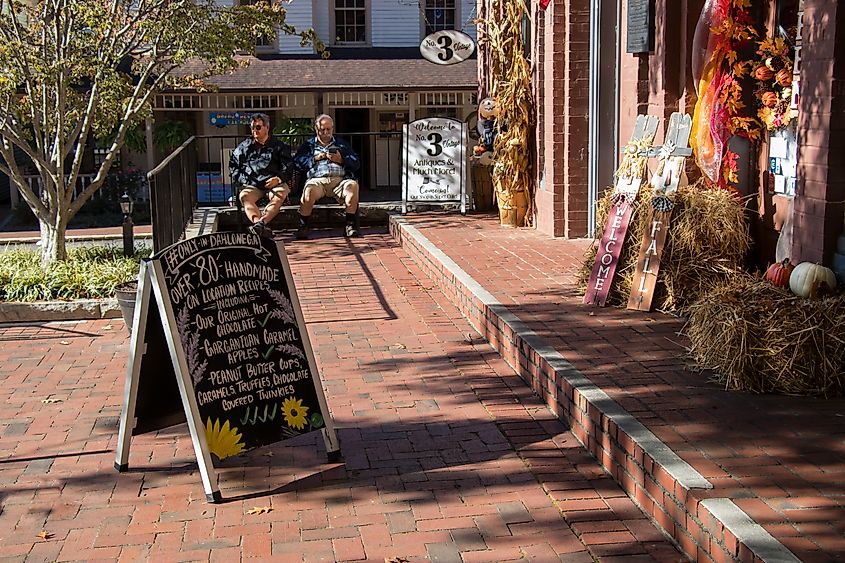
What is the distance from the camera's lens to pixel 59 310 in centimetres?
929

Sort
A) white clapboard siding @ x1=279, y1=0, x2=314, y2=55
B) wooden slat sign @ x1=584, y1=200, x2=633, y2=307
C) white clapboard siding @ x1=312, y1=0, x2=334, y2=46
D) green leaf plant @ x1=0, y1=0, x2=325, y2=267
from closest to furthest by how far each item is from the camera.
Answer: wooden slat sign @ x1=584, y1=200, x2=633, y2=307
green leaf plant @ x1=0, y1=0, x2=325, y2=267
white clapboard siding @ x1=279, y1=0, x2=314, y2=55
white clapboard siding @ x1=312, y1=0, x2=334, y2=46

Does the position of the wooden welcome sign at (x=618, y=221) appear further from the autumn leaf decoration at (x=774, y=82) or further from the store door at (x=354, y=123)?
the store door at (x=354, y=123)

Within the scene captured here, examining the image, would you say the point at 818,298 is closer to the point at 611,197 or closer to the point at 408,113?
the point at 611,197

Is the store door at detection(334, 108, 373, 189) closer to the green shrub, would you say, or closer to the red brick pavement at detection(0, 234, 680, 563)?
the green shrub

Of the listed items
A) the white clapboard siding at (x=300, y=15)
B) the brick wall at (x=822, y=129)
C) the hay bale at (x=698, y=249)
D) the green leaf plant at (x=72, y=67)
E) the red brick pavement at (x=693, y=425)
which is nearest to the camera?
the red brick pavement at (x=693, y=425)

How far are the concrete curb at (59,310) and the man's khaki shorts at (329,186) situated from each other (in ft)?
15.0

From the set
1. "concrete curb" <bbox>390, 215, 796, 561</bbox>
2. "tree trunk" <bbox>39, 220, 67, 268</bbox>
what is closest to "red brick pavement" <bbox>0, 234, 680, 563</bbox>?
"concrete curb" <bbox>390, 215, 796, 561</bbox>

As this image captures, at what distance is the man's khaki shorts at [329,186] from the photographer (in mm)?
13477

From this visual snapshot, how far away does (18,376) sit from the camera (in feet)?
24.4

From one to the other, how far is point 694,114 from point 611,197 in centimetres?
94

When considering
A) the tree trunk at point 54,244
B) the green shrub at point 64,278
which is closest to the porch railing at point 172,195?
the green shrub at point 64,278

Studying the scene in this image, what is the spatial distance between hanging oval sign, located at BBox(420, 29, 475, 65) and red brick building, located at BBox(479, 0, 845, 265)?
90cm

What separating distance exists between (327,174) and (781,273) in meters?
8.03

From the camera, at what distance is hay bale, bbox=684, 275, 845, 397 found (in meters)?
5.49
